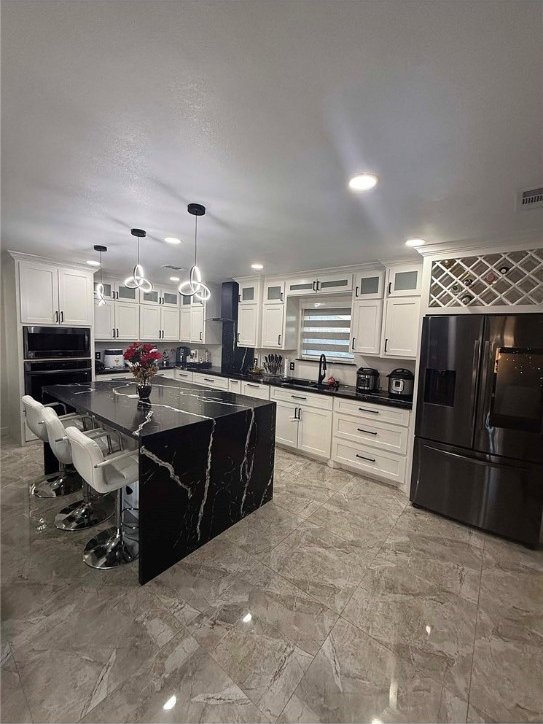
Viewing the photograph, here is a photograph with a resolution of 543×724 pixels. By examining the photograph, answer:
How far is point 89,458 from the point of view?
1.79m

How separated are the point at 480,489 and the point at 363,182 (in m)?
2.58

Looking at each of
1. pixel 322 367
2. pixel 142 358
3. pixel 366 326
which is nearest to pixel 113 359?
pixel 142 358

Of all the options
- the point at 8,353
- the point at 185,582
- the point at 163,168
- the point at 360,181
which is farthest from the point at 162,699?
the point at 8,353

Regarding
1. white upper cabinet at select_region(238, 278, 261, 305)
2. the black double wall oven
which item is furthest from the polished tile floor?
white upper cabinet at select_region(238, 278, 261, 305)

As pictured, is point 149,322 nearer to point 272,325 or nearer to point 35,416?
point 272,325

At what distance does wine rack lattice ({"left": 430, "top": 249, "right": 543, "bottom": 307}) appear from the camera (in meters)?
2.38

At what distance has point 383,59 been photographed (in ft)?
3.16

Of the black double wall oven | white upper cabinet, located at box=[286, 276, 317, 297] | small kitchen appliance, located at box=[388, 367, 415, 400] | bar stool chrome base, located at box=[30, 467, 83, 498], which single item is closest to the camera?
bar stool chrome base, located at box=[30, 467, 83, 498]

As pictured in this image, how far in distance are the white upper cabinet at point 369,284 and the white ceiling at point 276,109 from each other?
118 cm

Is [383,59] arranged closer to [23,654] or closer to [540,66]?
[540,66]

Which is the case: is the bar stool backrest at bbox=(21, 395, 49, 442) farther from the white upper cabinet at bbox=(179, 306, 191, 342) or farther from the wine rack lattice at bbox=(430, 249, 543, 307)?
the wine rack lattice at bbox=(430, 249, 543, 307)

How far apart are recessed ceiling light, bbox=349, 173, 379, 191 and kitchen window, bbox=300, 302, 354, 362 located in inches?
96.2

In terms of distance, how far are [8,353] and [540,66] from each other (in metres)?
5.30

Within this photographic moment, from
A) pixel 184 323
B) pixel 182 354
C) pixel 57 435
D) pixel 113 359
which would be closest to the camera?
pixel 57 435
